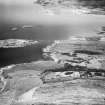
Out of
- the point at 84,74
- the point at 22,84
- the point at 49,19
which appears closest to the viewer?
the point at 22,84

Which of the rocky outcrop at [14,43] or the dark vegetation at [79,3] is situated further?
the dark vegetation at [79,3]

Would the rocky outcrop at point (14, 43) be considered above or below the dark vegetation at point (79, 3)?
above

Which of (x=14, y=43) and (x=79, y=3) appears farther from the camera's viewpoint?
(x=79, y=3)

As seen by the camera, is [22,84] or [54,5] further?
[54,5]

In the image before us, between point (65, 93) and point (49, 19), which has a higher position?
point (65, 93)

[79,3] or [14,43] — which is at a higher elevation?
[14,43]

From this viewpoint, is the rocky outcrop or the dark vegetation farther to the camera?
the dark vegetation

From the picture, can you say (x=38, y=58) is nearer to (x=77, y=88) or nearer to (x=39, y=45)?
(x=39, y=45)

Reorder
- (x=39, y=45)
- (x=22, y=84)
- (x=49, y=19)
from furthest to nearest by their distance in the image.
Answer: (x=49, y=19), (x=39, y=45), (x=22, y=84)

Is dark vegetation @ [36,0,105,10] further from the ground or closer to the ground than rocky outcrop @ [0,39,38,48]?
closer to the ground

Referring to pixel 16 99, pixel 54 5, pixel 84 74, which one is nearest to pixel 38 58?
pixel 84 74
